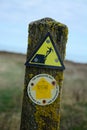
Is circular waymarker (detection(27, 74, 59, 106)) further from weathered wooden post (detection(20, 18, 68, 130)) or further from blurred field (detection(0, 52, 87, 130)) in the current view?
blurred field (detection(0, 52, 87, 130))

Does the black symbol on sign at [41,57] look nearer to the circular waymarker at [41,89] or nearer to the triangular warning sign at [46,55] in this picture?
the triangular warning sign at [46,55]

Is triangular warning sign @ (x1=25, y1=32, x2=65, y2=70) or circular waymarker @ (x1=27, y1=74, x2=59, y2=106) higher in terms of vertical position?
triangular warning sign @ (x1=25, y1=32, x2=65, y2=70)

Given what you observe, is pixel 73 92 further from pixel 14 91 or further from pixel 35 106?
pixel 35 106

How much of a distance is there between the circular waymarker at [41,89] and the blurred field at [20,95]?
668 centimetres

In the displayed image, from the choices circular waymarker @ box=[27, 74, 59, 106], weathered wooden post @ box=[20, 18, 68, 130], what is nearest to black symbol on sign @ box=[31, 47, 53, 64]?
weathered wooden post @ box=[20, 18, 68, 130]

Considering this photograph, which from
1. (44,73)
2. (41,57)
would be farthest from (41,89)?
(41,57)

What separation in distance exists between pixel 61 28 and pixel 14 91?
362 inches

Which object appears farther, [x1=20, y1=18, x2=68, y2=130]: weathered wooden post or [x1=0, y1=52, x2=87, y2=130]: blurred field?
[x1=0, y1=52, x2=87, y2=130]: blurred field

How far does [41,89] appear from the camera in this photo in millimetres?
5531

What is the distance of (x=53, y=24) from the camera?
5.57 m

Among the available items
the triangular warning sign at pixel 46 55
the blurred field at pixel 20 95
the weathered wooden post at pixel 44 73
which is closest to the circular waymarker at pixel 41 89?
the weathered wooden post at pixel 44 73

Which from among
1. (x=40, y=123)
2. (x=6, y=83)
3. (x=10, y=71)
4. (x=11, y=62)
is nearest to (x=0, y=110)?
(x=6, y=83)

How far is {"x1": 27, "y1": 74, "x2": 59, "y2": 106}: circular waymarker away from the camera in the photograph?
18.2ft

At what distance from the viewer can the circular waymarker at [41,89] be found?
5.54m
